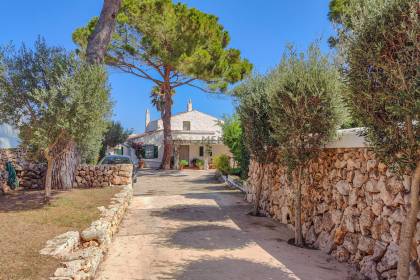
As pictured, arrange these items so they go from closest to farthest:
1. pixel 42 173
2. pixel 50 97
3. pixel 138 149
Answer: pixel 50 97, pixel 42 173, pixel 138 149

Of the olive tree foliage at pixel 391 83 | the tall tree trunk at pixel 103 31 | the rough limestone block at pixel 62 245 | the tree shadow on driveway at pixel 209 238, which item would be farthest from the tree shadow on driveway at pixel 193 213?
the olive tree foliage at pixel 391 83

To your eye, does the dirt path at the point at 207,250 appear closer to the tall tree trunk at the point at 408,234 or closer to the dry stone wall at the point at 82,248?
the dry stone wall at the point at 82,248

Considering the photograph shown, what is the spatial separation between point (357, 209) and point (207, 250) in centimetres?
307

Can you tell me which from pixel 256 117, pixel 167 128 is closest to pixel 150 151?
pixel 167 128

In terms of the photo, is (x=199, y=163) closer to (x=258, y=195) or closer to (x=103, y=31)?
(x=258, y=195)

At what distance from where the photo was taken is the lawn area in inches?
179

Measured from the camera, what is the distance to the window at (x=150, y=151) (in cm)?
3400

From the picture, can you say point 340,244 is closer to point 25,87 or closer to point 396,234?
point 396,234

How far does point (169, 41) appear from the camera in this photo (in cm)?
2269

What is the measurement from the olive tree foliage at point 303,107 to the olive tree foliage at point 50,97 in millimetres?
5080

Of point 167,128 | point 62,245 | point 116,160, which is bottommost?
point 62,245

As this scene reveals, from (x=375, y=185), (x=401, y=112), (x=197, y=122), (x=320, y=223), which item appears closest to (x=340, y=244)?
(x=320, y=223)

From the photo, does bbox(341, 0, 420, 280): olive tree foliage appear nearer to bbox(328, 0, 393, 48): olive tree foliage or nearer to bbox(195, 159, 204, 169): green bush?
bbox(328, 0, 393, 48): olive tree foliage

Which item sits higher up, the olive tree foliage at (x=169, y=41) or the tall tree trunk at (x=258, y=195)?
the olive tree foliage at (x=169, y=41)
